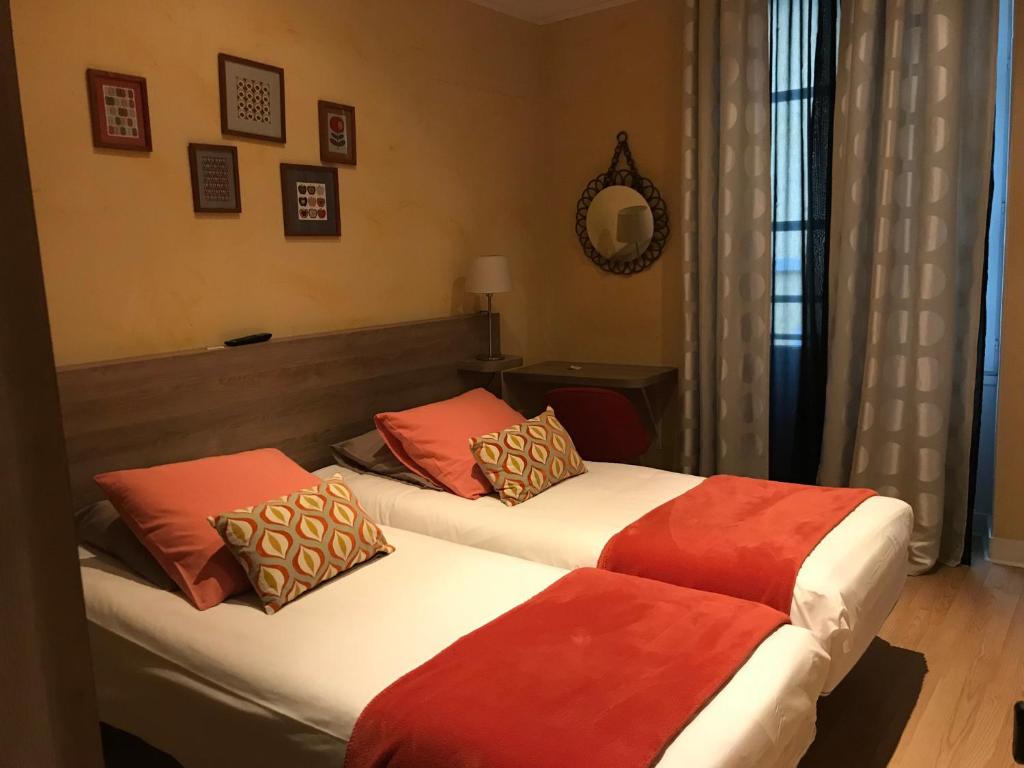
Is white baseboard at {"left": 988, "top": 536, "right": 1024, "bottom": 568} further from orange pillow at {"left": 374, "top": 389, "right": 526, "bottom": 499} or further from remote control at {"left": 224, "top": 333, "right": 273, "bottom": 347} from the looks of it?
remote control at {"left": 224, "top": 333, "right": 273, "bottom": 347}

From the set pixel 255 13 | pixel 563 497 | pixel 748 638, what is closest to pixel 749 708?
pixel 748 638

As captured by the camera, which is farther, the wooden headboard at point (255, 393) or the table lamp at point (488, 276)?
the table lamp at point (488, 276)

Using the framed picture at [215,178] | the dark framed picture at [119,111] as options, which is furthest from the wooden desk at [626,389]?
the dark framed picture at [119,111]

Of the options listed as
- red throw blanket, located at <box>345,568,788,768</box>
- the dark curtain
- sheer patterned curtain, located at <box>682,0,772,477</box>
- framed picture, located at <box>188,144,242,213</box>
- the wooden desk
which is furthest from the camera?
the wooden desk

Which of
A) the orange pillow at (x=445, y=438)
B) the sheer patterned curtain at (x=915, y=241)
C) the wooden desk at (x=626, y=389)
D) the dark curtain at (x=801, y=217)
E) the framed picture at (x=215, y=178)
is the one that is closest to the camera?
the framed picture at (x=215, y=178)

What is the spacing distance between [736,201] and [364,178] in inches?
70.5

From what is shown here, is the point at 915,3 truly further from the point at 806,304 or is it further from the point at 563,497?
the point at 563,497

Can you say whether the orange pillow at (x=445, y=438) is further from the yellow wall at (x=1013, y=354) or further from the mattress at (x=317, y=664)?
the yellow wall at (x=1013, y=354)

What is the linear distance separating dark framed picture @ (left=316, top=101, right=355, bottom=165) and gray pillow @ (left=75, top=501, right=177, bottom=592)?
1.70 metres

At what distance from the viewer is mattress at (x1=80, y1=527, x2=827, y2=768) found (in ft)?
5.65

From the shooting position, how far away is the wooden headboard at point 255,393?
2.63 meters

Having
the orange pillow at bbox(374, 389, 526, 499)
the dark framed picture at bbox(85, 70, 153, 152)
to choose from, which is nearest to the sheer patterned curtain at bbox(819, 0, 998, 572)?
the orange pillow at bbox(374, 389, 526, 499)

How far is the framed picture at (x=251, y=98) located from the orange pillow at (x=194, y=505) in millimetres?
1296

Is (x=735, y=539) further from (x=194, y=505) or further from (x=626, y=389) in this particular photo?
(x=626, y=389)
